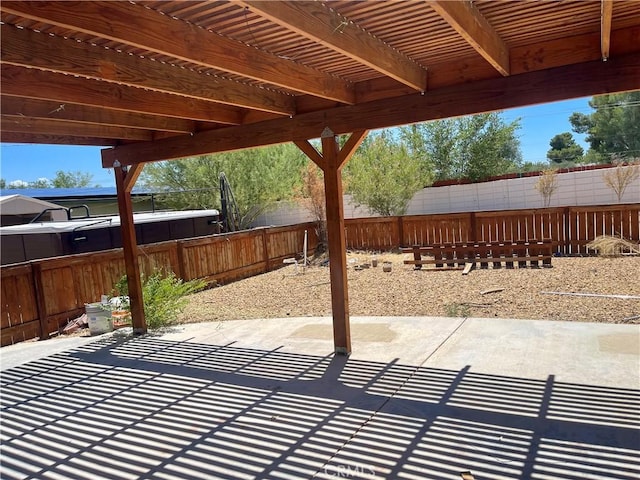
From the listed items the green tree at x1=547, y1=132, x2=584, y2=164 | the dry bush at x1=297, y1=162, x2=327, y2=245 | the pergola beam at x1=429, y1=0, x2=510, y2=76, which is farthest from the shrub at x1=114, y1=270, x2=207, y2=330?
the green tree at x1=547, y1=132, x2=584, y2=164

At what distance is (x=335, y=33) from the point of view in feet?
9.00

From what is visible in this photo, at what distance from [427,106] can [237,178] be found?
418 inches

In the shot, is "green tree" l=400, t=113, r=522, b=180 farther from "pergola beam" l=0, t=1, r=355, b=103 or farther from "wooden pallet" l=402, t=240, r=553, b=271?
"pergola beam" l=0, t=1, r=355, b=103

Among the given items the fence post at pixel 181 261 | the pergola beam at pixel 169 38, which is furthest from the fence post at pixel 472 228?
the pergola beam at pixel 169 38

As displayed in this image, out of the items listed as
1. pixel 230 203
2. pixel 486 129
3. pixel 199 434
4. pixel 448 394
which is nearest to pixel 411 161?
pixel 230 203

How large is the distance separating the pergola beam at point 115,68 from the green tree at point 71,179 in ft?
138

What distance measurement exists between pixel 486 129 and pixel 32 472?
20.5 m

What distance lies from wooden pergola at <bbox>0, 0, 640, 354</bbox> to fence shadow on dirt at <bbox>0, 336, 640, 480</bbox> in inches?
44.3

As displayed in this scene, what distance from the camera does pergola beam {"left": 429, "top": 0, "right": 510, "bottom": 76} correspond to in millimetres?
2400

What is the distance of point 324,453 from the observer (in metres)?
2.87

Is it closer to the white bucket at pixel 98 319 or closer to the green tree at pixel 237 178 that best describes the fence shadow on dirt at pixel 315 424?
the white bucket at pixel 98 319

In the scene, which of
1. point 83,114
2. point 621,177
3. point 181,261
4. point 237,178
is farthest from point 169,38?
point 621,177

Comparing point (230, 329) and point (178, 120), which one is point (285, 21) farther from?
point (230, 329)

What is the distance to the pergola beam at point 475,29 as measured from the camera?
2.40m
